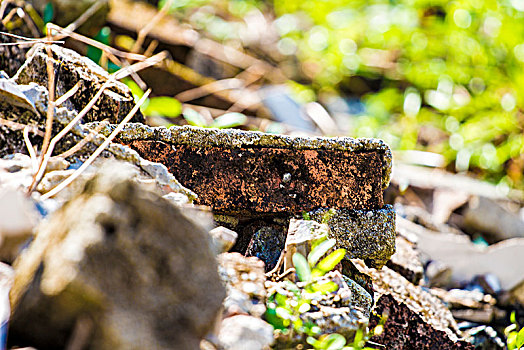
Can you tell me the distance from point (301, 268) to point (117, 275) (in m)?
0.47

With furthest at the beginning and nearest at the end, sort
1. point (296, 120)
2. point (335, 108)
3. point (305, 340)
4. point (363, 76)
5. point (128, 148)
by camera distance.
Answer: point (363, 76) < point (335, 108) < point (296, 120) < point (128, 148) < point (305, 340)

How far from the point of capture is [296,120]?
12.0 ft

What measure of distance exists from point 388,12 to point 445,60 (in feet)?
2.29

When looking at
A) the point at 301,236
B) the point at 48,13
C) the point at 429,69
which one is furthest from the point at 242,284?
the point at 429,69

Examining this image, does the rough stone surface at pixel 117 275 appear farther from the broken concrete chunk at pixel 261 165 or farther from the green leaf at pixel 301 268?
the broken concrete chunk at pixel 261 165

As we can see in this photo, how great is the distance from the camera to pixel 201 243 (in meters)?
0.84

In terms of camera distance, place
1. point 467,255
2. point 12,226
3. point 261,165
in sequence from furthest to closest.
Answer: point 467,255 → point 261,165 → point 12,226

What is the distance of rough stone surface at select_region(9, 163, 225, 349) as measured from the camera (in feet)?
2.36

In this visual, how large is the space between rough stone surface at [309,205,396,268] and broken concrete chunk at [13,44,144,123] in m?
0.59

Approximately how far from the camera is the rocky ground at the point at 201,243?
75 centimetres

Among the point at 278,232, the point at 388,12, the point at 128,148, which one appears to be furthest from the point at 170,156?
the point at 388,12

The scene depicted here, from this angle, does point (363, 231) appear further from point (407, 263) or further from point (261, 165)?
point (407, 263)

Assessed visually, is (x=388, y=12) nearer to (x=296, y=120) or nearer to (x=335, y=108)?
(x=335, y=108)

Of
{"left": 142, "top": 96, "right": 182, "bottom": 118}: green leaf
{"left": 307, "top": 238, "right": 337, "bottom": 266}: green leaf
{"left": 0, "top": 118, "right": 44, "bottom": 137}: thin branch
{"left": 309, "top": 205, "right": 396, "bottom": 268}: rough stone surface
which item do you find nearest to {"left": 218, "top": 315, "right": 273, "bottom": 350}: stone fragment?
{"left": 307, "top": 238, "right": 337, "bottom": 266}: green leaf
